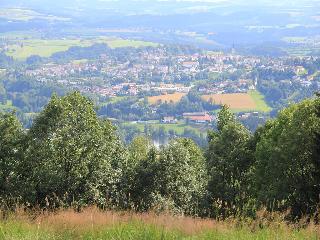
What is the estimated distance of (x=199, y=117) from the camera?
128 meters

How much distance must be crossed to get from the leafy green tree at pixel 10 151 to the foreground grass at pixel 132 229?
36.4 feet

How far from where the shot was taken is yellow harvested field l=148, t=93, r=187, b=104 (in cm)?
14732

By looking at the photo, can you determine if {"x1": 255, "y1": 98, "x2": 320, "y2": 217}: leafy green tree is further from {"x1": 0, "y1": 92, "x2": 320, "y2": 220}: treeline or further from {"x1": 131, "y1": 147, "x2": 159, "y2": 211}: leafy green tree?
{"x1": 131, "y1": 147, "x2": 159, "y2": 211}: leafy green tree

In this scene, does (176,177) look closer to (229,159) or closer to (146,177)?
(146,177)

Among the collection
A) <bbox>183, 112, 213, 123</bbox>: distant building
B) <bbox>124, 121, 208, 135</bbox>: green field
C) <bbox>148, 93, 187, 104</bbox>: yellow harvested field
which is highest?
<bbox>148, 93, 187, 104</bbox>: yellow harvested field

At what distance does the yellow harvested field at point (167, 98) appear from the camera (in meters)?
147

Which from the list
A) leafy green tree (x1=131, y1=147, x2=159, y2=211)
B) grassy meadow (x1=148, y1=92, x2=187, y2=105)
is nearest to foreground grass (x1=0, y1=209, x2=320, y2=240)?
leafy green tree (x1=131, y1=147, x2=159, y2=211)

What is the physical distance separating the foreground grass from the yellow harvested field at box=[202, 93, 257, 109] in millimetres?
118785

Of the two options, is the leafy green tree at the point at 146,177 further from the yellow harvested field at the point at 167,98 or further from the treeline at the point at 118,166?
the yellow harvested field at the point at 167,98

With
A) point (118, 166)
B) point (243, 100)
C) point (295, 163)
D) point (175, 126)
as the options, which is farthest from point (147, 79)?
point (295, 163)

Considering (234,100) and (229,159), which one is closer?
(229,159)

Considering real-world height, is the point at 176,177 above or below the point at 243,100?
above

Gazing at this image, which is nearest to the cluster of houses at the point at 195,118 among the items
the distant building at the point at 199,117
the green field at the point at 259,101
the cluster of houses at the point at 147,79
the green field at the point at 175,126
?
the distant building at the point at 199,117

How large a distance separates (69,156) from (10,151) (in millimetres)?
3056
